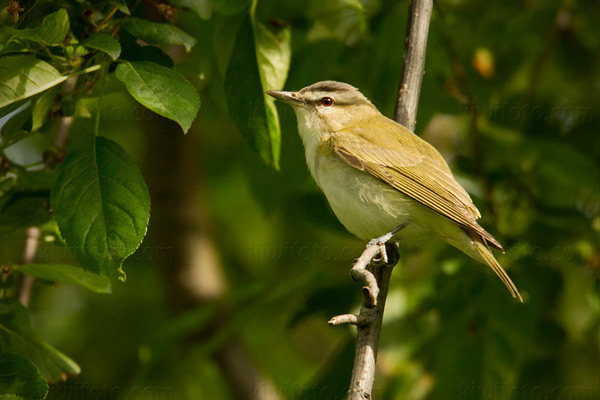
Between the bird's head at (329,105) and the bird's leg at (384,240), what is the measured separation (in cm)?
78

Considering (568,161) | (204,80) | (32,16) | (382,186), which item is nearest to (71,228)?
(32,16)

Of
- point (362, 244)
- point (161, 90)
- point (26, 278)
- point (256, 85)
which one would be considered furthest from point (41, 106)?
point (362, 244)

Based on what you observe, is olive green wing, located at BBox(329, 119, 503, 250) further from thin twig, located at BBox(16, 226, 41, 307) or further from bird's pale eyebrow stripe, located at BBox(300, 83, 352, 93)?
thin twig, located at BBox(16, 226, 41, 307)

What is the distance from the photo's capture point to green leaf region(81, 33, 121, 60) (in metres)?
1.99

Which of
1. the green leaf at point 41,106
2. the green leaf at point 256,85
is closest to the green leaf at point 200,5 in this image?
the green leaf at point 256,85

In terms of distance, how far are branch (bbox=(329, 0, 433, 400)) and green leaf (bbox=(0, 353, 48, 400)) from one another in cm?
91

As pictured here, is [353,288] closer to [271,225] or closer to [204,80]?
[204,80]

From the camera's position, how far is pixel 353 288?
3.62 m

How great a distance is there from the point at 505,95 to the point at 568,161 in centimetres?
149

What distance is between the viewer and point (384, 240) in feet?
9.50

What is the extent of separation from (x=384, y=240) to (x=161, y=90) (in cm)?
124

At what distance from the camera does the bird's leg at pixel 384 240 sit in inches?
106

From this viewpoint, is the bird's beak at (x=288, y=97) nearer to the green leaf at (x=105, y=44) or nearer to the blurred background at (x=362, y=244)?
the blurred background at (x=362, y=244)

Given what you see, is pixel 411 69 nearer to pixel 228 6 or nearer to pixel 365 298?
pixel 228 6
